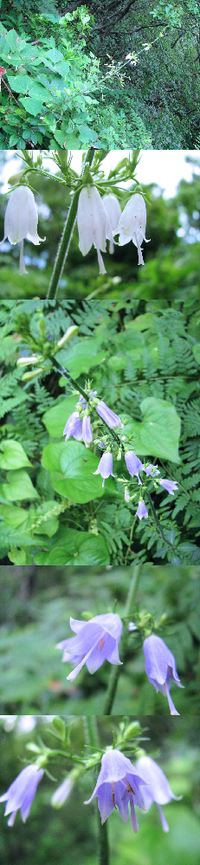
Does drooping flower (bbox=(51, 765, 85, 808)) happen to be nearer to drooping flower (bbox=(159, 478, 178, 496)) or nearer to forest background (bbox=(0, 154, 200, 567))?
forest background (bbox=(0, 154, 200, 567))

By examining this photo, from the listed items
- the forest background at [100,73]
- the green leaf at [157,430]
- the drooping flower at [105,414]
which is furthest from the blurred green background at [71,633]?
the forest background at [100,73]

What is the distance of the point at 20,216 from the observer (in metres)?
0.89

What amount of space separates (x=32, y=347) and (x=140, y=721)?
2.58 ft

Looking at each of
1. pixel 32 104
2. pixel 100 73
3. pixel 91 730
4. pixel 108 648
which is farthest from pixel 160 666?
pixel 100 73

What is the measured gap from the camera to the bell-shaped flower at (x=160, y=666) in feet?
2.77

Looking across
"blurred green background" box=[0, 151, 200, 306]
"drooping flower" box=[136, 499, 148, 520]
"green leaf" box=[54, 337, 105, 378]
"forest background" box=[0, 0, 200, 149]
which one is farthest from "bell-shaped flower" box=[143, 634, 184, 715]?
"forest background" box=[0, 0, 200, 149]

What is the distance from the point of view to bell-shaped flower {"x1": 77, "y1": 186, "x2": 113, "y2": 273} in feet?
2.87

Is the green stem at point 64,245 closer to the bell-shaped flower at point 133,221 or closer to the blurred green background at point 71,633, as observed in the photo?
the bell-shaped flower at point 133,221

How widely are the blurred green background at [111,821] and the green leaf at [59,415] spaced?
0.59 metres

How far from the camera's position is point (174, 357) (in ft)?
3.19

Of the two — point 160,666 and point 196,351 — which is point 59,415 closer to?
point 196,351

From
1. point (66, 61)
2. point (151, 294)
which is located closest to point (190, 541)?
point (151, 294)

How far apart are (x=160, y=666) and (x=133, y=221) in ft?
2.63

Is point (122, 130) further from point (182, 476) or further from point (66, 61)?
point (182, 476)
